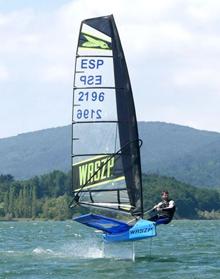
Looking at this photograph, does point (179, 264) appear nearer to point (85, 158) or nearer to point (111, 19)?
point (85, 158)

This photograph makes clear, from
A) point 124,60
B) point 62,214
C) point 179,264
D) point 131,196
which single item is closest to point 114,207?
point 131,196

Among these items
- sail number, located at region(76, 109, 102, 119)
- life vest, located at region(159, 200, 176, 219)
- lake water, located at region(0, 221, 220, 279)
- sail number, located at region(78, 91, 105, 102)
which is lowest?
lake water, located at region(0, 221, 220, 279)

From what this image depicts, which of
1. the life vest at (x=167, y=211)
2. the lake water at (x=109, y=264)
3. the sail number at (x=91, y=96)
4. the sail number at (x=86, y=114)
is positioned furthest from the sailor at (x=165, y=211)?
the sail number at (x=91, y=96)

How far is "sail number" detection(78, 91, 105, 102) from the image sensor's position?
28312 mm

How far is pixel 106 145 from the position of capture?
1137 inches

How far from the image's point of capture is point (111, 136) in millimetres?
28812

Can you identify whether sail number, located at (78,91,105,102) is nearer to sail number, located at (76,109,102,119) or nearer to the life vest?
sail number, located at (76,109,102,119)

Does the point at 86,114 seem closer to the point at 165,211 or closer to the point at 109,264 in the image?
the point at 165,211

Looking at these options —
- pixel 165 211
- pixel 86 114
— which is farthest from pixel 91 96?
pixel 165 211

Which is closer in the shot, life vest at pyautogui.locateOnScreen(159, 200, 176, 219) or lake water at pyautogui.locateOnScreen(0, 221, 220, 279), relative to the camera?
lake water at pyautogui.locateOnScreen(0, 221, 220, 279)

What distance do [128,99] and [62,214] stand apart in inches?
5715

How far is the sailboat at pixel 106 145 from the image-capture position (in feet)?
93.3

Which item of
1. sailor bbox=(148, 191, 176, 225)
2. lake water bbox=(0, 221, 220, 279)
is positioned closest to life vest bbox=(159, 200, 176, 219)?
sailor bbox=(148, 191, 176, 225)

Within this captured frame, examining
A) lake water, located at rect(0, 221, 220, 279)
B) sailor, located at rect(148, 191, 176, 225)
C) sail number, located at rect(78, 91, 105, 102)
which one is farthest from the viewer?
sailor, located at rect(148, 191, 176, 225)
